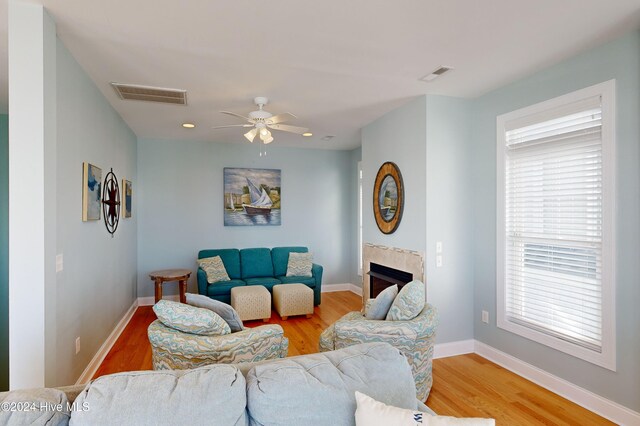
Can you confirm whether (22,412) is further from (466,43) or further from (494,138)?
(494,138)

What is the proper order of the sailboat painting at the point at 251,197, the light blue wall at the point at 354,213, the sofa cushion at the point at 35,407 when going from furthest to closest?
the light blue wall at the point at 354,213 < the sailboat painting at the point at 251,197 < the sofa cushion at the point at 35,407

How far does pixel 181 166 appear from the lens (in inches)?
221

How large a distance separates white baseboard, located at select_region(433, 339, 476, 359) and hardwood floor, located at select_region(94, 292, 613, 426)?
59mm

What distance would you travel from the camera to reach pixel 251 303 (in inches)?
179

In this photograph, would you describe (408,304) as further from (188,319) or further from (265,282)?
(265,282)

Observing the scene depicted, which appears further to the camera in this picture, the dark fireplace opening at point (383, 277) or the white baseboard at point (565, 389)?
the dark fireplace opening at point (383, 277)

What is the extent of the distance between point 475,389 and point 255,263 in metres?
3.63

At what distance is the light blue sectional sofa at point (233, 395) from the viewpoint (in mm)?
1066

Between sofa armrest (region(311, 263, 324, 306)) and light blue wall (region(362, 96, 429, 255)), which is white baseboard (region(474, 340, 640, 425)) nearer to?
light blue wall (region(362, 96, 429, 255))

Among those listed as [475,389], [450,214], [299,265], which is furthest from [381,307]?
[299,265]

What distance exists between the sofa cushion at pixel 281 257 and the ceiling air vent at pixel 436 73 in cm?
352

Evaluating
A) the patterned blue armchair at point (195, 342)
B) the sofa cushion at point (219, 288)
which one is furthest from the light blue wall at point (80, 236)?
the sofa cushion at point (219, 288)

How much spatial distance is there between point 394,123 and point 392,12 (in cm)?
199

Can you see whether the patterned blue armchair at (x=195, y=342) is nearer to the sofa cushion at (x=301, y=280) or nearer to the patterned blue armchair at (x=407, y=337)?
the patterned blue armchair at (x=407, y=337)
